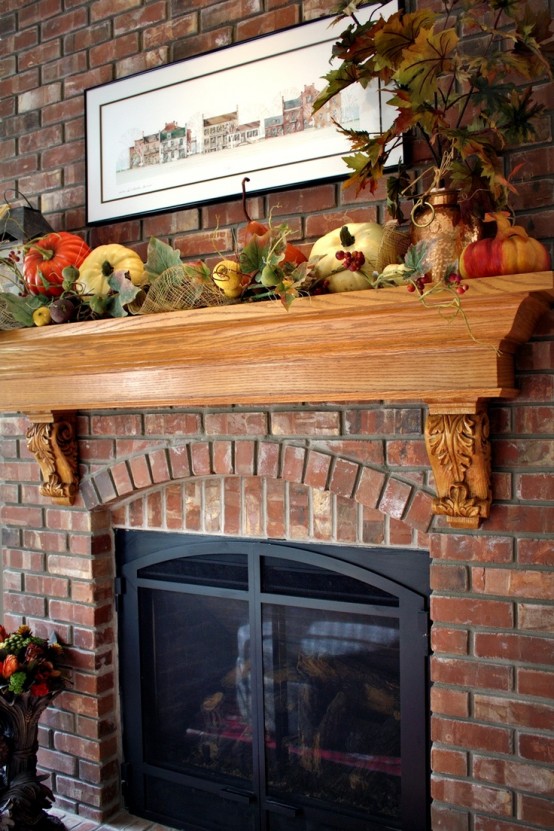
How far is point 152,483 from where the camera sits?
1.99m

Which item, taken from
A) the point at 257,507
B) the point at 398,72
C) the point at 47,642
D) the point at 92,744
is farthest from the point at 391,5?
the point at 92,744

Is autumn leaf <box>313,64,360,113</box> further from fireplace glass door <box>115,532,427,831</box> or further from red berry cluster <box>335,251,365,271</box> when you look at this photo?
fireplace glass door <box>115,532,427,831</box>

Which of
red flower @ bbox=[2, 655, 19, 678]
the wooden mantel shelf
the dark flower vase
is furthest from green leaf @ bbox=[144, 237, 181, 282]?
the dark flower vase

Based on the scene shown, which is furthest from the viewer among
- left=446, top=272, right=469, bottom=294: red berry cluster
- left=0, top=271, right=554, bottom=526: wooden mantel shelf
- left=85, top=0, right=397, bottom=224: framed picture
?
left=85, top=0, right=397, bottom=224: framed picture

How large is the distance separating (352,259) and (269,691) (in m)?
1.21

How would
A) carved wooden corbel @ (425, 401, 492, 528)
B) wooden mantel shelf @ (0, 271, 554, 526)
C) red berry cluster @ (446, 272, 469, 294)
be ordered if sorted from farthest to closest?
carved wooden corbel @ (425, 401, 492, 528) < wooden mantel shelf @ (0, 271, 554, 526) < red berry cluster @ (446, 272, 469, 294)

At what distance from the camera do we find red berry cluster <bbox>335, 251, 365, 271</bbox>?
1.37 m

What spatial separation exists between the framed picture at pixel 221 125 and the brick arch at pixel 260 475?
2.22ft

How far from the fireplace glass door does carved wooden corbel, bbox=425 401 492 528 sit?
0.98ft

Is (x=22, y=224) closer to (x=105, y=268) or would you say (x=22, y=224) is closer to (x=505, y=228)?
(x=105, y=268)

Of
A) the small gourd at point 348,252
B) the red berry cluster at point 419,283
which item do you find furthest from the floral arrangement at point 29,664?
the red berry cluster at point 419,283

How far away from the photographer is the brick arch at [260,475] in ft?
5.41

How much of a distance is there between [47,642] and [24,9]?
1.99 metres

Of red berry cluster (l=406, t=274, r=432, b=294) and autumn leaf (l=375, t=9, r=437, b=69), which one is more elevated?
autumn leaf (l=375, t=9, r=437, b=69)
